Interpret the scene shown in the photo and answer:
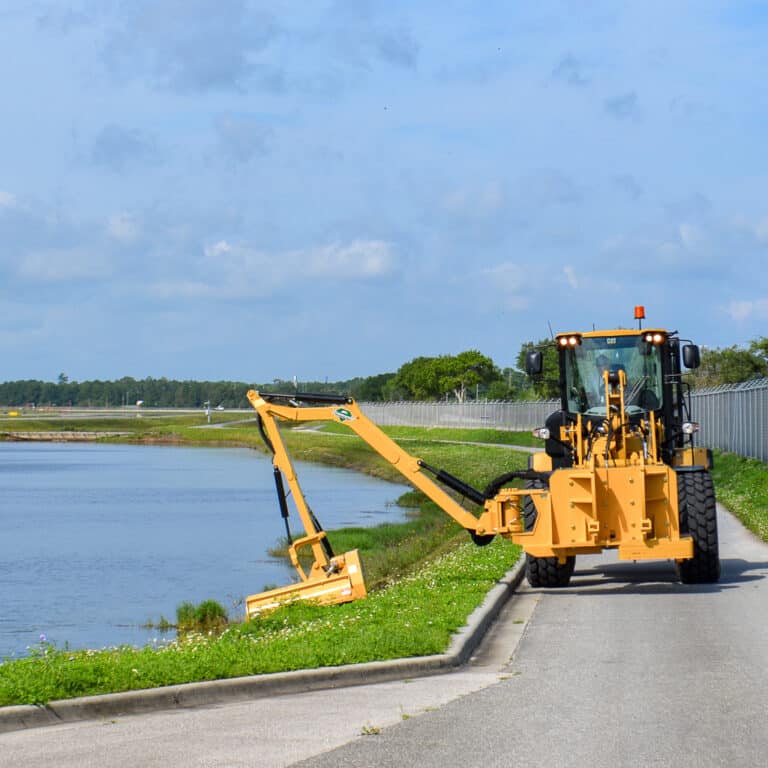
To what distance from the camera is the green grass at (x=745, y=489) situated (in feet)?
83.6

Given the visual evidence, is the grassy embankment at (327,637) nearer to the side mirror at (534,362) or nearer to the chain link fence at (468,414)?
the side mirror at (534,362)

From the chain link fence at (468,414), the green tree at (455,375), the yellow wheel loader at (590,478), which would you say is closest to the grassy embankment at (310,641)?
the yellow wheel loader at (590,478)

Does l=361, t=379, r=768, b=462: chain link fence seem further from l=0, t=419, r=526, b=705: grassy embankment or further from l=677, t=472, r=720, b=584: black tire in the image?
l=677, t=472, r=720, b=584: black tire

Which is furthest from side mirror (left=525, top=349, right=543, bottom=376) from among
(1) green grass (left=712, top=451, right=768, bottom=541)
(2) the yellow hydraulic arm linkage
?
(1) green grass (left=712, top=451, right=768, bottom=541)

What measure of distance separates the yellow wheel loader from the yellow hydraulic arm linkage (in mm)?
19

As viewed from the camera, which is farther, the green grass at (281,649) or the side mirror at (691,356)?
the side mirror at (691,356)

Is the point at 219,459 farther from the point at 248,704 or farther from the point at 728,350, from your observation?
the point at 248,704

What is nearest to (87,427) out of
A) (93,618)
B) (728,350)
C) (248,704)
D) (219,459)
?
(219,459)

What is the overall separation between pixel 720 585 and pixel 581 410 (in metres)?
2.94

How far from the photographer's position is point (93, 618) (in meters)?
22.0

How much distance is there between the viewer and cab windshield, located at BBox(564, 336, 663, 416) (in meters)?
18.0

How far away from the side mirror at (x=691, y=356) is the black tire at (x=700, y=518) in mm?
1387

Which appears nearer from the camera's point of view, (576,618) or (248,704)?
(248,704)

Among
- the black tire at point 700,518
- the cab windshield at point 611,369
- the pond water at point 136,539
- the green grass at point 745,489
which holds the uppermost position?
the cab windshield at point 611,369
